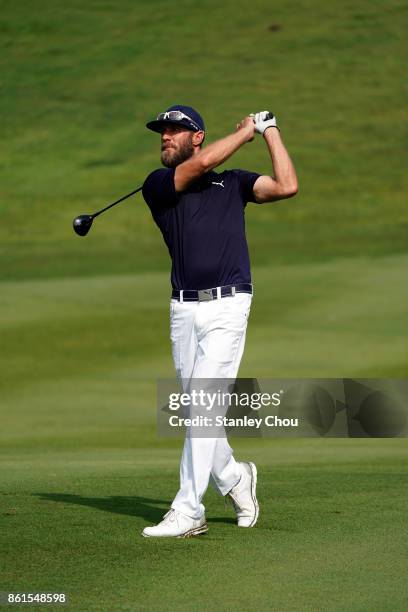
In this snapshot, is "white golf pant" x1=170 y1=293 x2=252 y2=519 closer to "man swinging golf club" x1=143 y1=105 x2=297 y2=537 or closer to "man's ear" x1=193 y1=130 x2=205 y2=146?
"man swinging golf club" x1=143 y1=105 x2=297 y2=537

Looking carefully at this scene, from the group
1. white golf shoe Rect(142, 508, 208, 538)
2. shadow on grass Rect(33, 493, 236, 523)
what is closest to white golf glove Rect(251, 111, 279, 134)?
white golf shoe Rect(142, 508, 208, 538)

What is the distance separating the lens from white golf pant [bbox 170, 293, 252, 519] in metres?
7.44

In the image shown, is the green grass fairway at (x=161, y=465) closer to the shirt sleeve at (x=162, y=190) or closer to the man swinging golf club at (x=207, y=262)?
the man swinging golf club at (x=207, y=262)

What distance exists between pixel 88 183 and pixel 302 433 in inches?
939

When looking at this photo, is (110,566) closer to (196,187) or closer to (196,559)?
(196,559)

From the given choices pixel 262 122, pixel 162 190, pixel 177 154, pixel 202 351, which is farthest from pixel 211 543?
pixel 262 122

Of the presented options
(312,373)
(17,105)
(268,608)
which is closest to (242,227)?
(268,608)

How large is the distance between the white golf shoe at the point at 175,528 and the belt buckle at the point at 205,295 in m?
1.14

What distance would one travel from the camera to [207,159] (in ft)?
24.1

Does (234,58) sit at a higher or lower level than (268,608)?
higher

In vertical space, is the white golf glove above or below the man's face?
above

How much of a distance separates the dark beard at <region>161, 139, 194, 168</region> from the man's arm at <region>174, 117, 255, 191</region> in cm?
28

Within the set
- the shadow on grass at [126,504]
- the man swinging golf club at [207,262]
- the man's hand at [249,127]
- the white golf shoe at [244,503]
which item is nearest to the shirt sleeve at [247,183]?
the man swinging golf club at [207,262]

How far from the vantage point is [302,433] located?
548 inches
